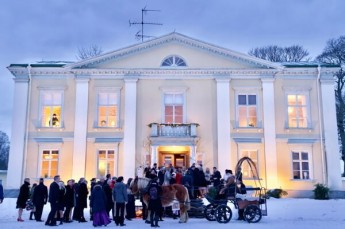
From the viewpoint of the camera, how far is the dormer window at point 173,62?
80.2 feet

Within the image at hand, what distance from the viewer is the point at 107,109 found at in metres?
24.0

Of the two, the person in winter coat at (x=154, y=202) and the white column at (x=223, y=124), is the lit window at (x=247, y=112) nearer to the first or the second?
the white column at (x=223, y=124)

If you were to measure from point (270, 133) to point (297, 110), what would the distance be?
7.83 feet

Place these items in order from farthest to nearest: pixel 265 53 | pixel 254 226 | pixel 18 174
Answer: pixel 265 53
pixel 18 174
pixel 254 226

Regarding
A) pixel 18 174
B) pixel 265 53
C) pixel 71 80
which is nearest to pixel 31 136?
pixel 18 174

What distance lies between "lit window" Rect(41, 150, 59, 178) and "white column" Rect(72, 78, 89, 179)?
4.10 ft

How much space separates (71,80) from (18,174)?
6.40 meters

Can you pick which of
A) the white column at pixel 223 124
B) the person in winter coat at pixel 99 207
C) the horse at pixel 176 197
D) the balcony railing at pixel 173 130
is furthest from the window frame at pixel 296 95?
the person in winter coat at pixel 99 207

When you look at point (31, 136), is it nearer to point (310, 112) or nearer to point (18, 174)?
point (18, 174)

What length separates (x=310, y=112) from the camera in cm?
2400

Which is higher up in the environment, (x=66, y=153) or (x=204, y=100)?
(x=204, y=100)

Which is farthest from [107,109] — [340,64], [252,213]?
[340,64]

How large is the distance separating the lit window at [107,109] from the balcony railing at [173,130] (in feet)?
8.36

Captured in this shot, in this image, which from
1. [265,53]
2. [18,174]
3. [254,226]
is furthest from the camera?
[265,53]
